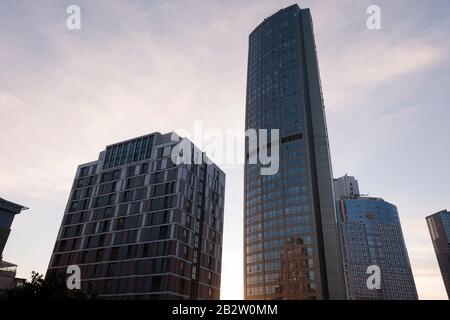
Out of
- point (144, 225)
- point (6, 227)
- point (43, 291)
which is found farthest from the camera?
point (144, 225)

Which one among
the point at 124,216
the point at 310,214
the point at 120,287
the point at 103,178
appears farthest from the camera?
the point at 310,214

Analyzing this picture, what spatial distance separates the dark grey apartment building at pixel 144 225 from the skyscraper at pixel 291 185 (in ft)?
194

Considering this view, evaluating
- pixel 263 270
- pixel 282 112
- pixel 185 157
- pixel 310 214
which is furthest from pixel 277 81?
pixel 185 157

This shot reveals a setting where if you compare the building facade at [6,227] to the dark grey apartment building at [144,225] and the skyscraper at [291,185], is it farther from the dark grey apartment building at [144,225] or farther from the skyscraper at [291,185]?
the skyscraper at [291,185]

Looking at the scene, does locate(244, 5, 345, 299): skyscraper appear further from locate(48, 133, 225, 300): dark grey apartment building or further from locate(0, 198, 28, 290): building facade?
locate(0, 198, 28, 290): building facade

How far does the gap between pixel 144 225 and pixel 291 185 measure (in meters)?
89.8

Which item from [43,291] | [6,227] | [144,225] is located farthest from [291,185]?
[43,291]

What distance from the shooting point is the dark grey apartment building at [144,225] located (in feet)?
216

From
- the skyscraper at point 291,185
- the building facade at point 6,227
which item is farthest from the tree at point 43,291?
the skyscraper at point 291,185

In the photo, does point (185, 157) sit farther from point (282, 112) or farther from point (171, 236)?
point (282, 112)

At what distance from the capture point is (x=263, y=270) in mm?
141125

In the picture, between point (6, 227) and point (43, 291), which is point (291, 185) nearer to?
point (6, 227)

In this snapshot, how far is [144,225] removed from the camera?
71625mm
